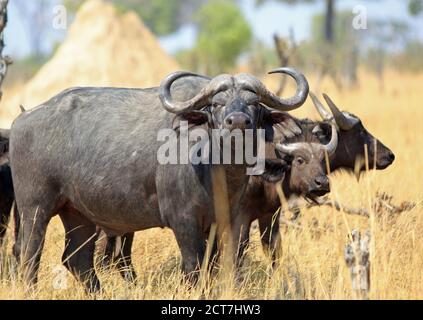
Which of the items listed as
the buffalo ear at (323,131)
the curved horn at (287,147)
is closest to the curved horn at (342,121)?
the buffalo ear at (323,131)

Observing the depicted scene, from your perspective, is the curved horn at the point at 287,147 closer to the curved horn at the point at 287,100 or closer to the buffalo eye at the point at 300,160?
the buffalo eye at the point at 300,160

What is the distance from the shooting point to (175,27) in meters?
57.7

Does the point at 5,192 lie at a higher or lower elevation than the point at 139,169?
lower

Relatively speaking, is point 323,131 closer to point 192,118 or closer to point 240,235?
point 240,235

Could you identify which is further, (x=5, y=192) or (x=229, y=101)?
(x=5, y=192)

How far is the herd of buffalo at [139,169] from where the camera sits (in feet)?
19.6

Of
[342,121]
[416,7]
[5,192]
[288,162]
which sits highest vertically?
[416,7]

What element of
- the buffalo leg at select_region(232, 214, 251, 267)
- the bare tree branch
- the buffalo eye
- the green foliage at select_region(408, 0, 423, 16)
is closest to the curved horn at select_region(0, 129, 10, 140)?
the bare tree branch

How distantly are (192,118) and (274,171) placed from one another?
4.51ft

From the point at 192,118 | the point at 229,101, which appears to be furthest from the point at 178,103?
the point at 229,101

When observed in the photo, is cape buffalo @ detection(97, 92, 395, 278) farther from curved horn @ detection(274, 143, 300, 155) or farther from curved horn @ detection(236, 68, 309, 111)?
curved horn @ detection(236, 68, 309, 111)

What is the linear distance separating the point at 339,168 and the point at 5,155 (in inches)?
123

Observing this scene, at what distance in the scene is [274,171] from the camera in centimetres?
721
